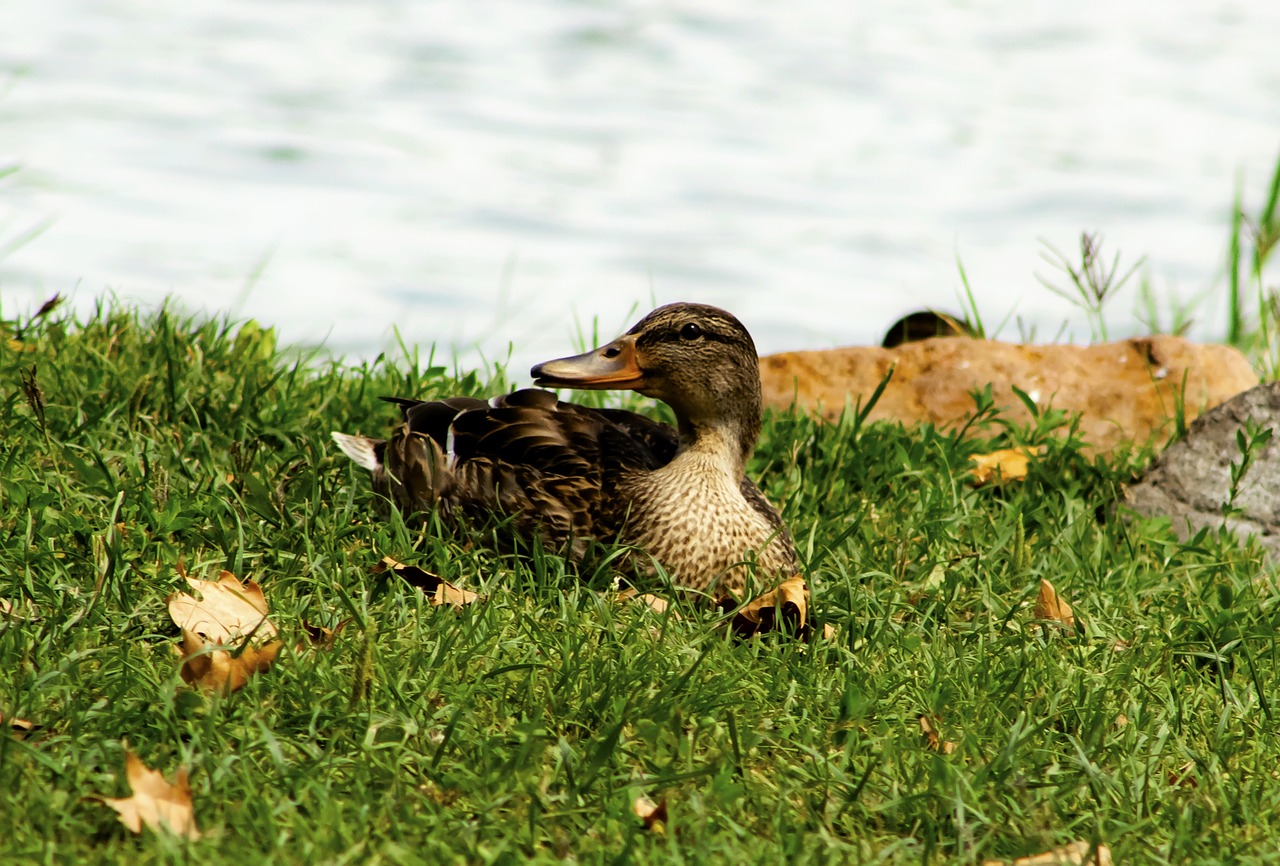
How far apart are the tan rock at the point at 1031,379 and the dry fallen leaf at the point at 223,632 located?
3.10 meters

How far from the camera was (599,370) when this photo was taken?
14.9ft

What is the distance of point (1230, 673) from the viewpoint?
13.6ft

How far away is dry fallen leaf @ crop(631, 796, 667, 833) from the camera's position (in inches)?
117

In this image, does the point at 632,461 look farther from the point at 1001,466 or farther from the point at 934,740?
the point at 1001,466

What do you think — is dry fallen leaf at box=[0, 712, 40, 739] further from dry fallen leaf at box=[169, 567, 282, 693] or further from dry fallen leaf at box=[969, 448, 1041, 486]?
dry fallen leaf at box=[969, 448, 1041, 486]

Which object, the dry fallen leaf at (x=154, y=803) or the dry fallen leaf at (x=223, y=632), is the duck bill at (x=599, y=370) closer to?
the dry fallen leaf at (x=223, y=632)

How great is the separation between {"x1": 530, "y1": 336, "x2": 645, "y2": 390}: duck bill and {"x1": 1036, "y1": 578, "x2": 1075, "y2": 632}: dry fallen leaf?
4.71 ft

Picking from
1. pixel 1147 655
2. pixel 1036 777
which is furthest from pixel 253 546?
pixel 1147 655

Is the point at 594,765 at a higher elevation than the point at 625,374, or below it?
below

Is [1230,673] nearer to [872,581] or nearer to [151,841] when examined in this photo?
[872,581]

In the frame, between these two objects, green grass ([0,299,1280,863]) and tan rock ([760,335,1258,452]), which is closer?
green grass ([0,299,1280,863])

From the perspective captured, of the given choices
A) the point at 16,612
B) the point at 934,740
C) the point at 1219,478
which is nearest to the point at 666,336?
the point at 934,740

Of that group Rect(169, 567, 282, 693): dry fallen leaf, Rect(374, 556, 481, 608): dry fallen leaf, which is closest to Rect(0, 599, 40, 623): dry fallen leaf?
Rect(169, 567, 282, 693): dry fallen leaf

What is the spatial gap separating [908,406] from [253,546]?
10.6 ft
